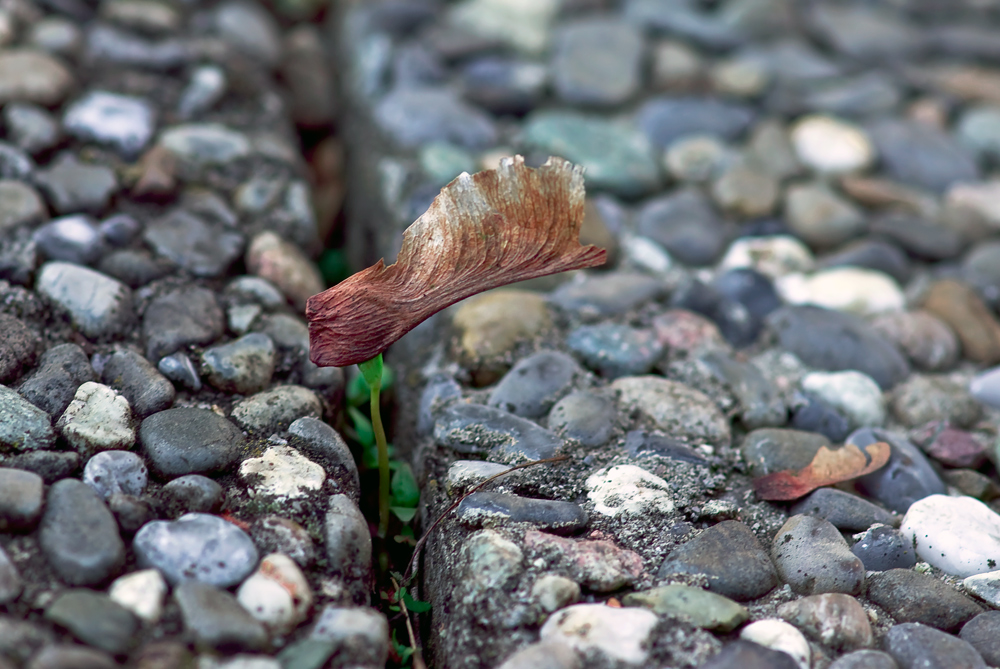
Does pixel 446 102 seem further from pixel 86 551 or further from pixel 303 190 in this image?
pixel 86 551

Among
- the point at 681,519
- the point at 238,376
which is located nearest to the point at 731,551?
the point at 681,519

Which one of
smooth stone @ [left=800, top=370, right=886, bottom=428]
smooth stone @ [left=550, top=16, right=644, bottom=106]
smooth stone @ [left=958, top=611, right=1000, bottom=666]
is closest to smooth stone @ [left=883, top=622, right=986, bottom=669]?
smooth stone @ [left=958, top=611, right=1000, bottom=666]

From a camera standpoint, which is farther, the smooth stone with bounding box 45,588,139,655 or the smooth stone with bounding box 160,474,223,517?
the smooth stone with bounding box 160,474,223,517

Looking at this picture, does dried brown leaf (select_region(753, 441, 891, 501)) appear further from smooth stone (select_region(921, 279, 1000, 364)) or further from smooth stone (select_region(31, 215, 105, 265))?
smooth stone (select_region(31, 215, 105, 265))

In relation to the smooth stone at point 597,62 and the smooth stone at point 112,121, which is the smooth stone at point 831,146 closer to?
the smooth stone at point 597,62

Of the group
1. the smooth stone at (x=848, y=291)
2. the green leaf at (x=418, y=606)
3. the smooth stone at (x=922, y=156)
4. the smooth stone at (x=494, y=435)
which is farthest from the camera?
the smooth stone at (x=922, y=156)

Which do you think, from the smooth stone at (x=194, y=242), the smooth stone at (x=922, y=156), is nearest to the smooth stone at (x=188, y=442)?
the smooth stone at (x=194, y=242)
